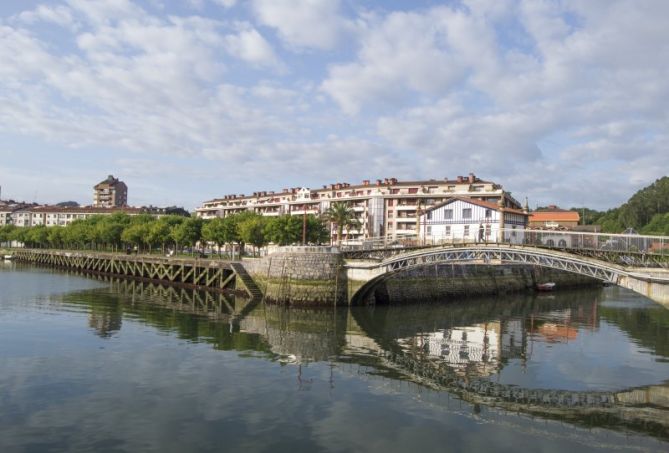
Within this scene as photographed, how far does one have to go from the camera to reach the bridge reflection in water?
964 inches

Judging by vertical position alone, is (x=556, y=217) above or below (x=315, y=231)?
above

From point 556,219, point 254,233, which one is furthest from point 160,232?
point 556,219

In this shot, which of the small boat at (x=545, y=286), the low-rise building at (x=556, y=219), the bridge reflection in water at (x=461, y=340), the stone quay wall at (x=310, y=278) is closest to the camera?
the bridge reflection in water at (x=461, y=340)

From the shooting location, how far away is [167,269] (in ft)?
252

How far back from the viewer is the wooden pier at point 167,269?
206ft

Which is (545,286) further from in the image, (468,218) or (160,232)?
(160,232)

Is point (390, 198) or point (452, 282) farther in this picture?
point (390, 198)

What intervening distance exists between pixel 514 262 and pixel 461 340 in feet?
41.2

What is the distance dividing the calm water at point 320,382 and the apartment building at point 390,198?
190 ft

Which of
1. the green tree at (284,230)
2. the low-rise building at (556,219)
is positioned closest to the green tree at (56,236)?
the green tree at (284,230)

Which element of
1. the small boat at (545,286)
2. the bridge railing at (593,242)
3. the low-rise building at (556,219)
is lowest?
the small boat at (545,286)

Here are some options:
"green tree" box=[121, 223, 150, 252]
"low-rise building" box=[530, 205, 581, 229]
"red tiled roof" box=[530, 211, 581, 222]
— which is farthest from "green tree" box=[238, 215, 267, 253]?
"red tiled roof" box=[530, 211, 581, 222]

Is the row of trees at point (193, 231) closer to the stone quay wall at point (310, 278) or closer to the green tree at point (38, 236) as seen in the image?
the green tree at point (38, 236)

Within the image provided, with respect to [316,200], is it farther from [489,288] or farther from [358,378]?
[358,378]
